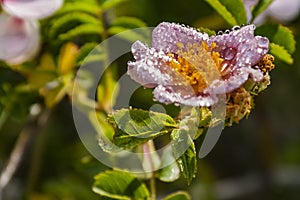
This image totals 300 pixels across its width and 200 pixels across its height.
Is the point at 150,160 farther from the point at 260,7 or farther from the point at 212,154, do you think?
the point at 212,154

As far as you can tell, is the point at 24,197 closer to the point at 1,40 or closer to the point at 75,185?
the point at 75,185

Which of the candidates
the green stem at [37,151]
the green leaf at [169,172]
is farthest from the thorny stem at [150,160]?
the green stem at [37,151]

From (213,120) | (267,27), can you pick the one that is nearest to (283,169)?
(267,27)

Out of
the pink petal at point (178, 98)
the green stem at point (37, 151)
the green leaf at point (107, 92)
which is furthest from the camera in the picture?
the green stem at point (37, 151)

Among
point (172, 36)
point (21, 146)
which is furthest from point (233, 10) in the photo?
point (21, 146)

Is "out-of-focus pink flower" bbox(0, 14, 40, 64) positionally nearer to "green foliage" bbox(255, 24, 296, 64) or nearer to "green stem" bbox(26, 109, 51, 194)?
"green stem" bbox(26, 109, 51, 194)

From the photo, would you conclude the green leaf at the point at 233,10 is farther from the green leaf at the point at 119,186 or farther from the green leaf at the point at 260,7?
the green leaf at the point at 119,186
